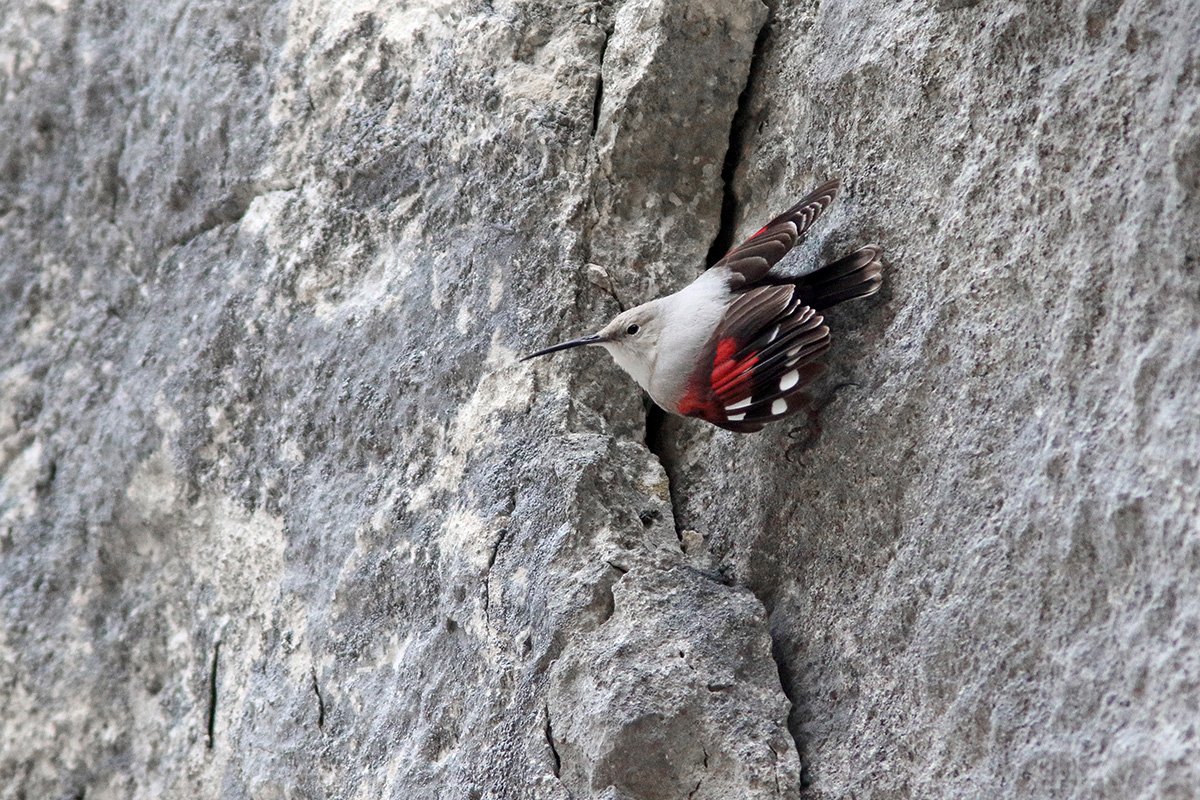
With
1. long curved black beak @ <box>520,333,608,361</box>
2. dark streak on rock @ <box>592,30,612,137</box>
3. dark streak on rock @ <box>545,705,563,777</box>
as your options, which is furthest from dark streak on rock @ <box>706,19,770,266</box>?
dark streak on rock @ <box>545,705,563,777</box>

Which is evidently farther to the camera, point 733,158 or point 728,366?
point 733,158

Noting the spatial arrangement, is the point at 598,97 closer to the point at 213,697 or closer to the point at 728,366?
the point at 728,366

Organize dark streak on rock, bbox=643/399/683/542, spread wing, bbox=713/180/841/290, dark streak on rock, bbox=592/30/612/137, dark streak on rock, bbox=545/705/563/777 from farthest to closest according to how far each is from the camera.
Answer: dark streak on rock, bbox=592/30/612/137 → dark streak on rock, bbox=643/399/683/542 → spread wing, bbox=713/180/841/290 → dark streak on rock, bbox=545/705/563/777

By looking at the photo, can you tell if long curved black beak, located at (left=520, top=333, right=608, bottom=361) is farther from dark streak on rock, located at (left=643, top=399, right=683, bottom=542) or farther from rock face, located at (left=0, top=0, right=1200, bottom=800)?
dark streak on rock, located at (left=643, top=399, right=683, bottom=542)

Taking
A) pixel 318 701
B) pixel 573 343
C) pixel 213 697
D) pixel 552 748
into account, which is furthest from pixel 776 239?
pixel 213 697

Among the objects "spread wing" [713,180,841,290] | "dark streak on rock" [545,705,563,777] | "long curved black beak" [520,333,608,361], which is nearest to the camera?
"dark streak on rock" [545,705,563,777]

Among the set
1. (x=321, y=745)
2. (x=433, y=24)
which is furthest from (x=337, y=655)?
(x=433, y=24)

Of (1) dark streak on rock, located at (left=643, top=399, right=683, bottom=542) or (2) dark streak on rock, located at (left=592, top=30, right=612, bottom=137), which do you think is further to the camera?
(2) dark streak on rock, located at (left=592, top=30, right=612, bottom=137)

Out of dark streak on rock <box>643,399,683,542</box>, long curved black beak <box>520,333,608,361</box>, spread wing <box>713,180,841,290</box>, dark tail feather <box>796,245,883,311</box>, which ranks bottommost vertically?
dark streak on rock <box>643,399,683,542</box>

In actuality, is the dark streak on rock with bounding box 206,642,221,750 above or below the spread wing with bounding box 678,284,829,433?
above
